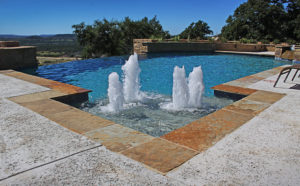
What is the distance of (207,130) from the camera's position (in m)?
3.27

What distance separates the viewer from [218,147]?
2.76m

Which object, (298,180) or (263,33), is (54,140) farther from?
(263,33)

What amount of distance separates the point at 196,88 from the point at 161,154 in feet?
11.9

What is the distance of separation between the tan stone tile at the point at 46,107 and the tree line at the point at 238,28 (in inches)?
881

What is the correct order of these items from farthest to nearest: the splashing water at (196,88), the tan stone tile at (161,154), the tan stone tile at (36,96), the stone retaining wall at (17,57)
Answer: the stone retaining wall at (17,57) < the splashing water at (196,88) < the tan stone tile at (36,96) < the tan stone tile at (161,154)

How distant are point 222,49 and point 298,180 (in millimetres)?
20033

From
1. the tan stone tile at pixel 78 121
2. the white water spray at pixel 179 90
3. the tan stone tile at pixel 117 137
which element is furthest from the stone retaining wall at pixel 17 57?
the tan stone tile at pixel 117 137

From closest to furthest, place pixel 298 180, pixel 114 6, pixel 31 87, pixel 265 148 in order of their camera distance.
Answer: pixel 298 180, pixel 265 148, pixel 31 87, pixel 114 6

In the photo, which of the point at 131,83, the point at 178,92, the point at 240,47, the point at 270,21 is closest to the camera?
the point at 178,92

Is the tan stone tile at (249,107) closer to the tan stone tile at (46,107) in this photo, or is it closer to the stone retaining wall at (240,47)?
the tan stone tile at (46,107)

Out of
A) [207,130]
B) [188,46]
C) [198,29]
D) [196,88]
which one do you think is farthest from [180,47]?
[207,130]

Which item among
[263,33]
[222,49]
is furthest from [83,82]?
[263,33]

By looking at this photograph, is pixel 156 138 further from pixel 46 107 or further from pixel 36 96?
pixel 36 96

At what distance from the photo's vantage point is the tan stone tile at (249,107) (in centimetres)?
405
